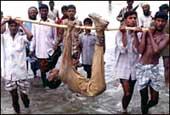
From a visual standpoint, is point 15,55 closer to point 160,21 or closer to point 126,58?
point 126,58

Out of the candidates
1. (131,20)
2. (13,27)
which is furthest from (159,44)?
(13,27)

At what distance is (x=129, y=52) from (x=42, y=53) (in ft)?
7.62

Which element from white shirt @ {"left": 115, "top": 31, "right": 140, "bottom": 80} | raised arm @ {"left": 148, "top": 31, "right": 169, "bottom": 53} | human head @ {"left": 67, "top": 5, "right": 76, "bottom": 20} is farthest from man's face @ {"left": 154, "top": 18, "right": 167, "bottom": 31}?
human head @ {"left": 67, "top": 5, "right": 76, "bottom": 20}

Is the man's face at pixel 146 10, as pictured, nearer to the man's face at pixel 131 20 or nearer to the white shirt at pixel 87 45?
the white shirt at pixel 87 45

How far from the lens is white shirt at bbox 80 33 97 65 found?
8.62 m

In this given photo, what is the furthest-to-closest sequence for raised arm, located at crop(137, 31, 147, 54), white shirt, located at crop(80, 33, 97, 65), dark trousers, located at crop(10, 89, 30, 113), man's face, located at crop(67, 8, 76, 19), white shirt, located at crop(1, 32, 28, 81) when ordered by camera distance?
1. white shirt, located at crop(80, 33, 97, 65)
2. man's face, located at crop(67, 8, 76, 19)
3. dark trousers, located at crop(10, 89, 30, 113)
4. white shirt, located at crop(1, 32, 28, 81)
5. raised arm, located at crop(137, 31, 147, 54)

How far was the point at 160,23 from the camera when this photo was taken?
6125 mm

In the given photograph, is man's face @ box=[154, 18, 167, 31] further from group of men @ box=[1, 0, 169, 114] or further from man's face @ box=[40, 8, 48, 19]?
man's face @ box=[40, 8, 48, 19]

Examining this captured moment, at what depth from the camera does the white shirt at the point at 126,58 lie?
6895 mm

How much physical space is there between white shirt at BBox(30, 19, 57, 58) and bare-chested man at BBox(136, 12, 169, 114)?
2463 mm

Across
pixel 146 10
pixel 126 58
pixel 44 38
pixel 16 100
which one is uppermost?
pixel 146 10

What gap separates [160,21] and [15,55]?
2.31 m

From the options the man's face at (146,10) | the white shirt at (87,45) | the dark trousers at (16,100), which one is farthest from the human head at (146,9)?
the dark trousers at (16,100)

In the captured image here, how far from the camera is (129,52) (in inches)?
274
